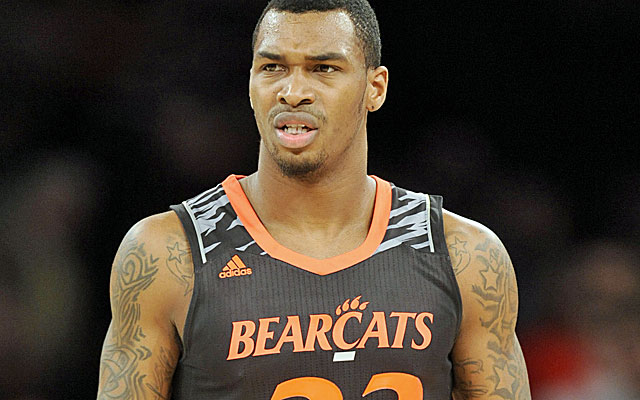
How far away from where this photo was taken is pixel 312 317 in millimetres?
2973

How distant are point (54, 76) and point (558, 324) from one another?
10.6 feet

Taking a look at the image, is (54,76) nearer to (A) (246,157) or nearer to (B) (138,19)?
(B) (138,19)

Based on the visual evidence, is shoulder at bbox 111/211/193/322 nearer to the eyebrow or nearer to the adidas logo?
the adidas logo

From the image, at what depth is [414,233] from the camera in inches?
126

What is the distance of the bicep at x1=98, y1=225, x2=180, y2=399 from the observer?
2.93 meters

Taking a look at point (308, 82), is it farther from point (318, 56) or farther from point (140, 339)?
point (140, 339)

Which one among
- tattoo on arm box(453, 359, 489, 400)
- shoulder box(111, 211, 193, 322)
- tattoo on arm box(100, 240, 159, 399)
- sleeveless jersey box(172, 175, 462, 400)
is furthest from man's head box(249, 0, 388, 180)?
tattoo on arm box(453, 359, 489, 400)

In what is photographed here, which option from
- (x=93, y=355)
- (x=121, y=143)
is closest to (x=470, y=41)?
(x=121, y=143)

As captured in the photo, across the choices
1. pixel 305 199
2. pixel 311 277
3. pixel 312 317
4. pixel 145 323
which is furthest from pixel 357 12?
pixel 145 323

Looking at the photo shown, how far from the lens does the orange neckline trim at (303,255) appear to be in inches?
121

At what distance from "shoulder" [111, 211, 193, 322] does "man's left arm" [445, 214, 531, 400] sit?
34.4 inches

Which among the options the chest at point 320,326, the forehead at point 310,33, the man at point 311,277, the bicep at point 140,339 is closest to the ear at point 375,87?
the man at point 311,277

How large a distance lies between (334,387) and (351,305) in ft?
0.84

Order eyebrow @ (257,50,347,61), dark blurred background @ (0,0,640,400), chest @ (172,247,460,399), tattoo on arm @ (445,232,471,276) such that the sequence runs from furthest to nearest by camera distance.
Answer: dark blurred background @ (0,0,640,400)
tattoo on arm @ (445,232,471,276)
eyebrow @ (257,50,347,61)
chest @ (172,247,460,399)
